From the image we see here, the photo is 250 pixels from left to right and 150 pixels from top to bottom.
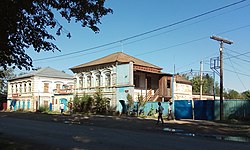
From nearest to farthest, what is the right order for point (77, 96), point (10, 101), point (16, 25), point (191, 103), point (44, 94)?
point (16, 25)
point (191, 103)
point (77, 96)
point (44, 94)
point (10, 101)

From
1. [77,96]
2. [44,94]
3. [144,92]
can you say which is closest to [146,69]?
[144,92]

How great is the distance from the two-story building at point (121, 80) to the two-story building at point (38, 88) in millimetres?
8221

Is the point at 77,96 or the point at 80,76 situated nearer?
the point at 77,96

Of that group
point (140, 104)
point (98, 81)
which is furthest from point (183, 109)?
point (98, 81)

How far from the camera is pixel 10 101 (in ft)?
204

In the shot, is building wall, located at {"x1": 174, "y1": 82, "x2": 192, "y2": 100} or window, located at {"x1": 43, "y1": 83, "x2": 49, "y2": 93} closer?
building wall, located at {"x1": 174, "y1": 82, "x2": 192, "y2": 100}

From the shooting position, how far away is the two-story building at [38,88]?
54625 mm

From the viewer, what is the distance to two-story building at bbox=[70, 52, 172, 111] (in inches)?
1486

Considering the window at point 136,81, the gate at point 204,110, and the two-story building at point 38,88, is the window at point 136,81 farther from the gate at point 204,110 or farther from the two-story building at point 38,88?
the two-story building at point 38,88

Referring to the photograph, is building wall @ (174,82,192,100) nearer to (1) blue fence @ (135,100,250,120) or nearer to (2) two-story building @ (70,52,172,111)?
(2) two-story building @ (70,52,172,111)

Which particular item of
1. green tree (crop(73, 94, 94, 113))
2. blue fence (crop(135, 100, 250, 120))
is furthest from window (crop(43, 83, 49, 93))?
blue fence (crop(135, 100, 250, 120))

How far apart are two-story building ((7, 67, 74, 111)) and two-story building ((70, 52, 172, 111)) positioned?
27.0 feet

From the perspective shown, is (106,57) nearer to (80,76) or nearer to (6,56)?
(80,76)

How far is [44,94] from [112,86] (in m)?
21.0
